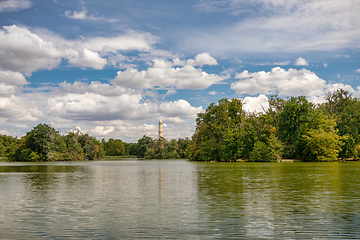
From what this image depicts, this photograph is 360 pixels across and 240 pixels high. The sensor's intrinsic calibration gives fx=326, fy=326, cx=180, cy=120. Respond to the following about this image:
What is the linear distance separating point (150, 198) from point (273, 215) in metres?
7.75

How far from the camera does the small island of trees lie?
86062 mm

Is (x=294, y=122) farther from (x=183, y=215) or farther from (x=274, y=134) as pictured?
(x=183, y=215)

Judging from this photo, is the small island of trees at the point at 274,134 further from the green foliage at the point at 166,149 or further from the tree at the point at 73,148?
the green foliage at the point at 166,149

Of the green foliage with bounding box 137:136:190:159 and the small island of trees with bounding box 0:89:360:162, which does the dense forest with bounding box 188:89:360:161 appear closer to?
the small island of trees with bounding box 0:89:360:162

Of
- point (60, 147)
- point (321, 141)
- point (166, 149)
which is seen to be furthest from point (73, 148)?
point (321, 141)

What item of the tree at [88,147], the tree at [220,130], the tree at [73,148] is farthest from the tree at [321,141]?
the tree at [88,147]

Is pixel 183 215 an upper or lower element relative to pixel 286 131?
lower

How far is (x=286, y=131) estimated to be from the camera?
8862cm

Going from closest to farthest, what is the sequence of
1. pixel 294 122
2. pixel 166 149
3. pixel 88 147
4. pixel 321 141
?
pixel 321 141
pixel 294 122
pixel 88 147
pixel 166 149

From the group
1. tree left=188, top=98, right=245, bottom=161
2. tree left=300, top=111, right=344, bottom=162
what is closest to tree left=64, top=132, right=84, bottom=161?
tree left=188, top=98, right=245, bottom=161

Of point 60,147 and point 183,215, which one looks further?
point 60,147

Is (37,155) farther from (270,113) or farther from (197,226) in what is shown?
(197,226)

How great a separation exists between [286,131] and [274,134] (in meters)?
3.38

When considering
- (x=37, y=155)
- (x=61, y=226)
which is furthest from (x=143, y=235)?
(x=37, y=155)
